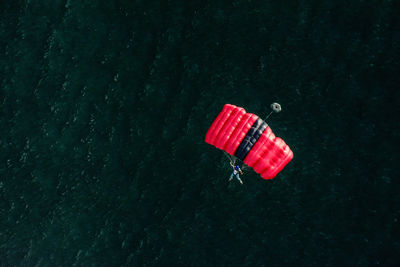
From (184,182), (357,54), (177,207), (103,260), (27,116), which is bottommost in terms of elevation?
(103,260)

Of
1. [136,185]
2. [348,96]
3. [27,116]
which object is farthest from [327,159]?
[27,116]

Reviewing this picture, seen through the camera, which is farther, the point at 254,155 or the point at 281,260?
the point at 281,260

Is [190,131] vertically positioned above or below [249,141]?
below

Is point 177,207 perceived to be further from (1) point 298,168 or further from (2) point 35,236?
(2) point 35,236

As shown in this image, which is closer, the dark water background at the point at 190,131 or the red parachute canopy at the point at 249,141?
the red parachute canopy at the point at 249,141

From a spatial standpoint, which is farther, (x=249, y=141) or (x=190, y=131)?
(x=190, y=131)
